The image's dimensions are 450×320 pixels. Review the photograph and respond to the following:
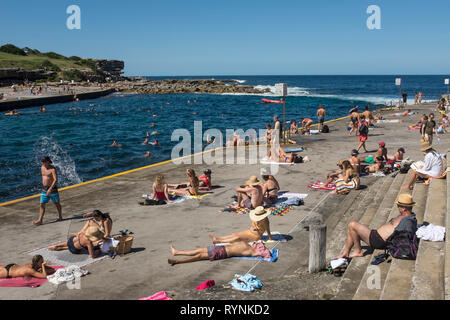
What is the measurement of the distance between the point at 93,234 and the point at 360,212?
6821 mm

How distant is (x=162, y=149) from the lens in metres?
29.1

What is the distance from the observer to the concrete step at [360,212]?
28.4 feet

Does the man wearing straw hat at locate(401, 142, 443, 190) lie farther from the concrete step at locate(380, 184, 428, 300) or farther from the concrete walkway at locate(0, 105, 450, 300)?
the concrete step at locate(380, 184, 428, 300)

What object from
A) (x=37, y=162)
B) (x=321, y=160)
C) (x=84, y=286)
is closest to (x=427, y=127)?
(x=321, y=160)

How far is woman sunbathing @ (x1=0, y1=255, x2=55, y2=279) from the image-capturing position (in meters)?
7.38

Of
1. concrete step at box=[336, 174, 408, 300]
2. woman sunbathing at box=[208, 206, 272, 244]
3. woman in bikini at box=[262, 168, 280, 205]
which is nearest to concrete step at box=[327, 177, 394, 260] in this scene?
concrete step at box=[336, 174, 408, 300]

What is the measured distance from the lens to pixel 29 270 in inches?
290

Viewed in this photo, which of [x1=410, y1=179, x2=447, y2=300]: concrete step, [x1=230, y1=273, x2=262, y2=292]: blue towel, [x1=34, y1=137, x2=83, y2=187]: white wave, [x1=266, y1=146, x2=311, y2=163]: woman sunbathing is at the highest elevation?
[x1=266, y1=146, x2=311, y2=163]: woman sunbathing

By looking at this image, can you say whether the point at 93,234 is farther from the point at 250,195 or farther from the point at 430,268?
the point at 430,268

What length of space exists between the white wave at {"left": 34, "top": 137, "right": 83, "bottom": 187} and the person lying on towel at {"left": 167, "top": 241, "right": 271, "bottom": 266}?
1297 centimetres

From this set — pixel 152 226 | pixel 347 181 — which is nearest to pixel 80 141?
pixel 152 226

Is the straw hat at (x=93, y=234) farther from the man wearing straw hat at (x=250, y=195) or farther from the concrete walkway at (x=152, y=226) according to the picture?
the man wearing straw hat at (x=250, y=195)

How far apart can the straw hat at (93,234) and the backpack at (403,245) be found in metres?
5.91

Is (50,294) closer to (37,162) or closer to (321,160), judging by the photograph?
(321,160)
